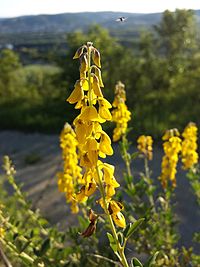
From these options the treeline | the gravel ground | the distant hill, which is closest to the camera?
the gravel ground

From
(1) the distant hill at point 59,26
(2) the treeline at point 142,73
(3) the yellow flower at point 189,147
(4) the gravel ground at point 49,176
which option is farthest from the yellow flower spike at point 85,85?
(2) the treeline at point 142,73

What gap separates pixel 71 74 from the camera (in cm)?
1133

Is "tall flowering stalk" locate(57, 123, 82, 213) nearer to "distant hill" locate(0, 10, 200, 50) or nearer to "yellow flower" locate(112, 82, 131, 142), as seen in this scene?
"yellow flower" locate(112, 82, 131, 142)

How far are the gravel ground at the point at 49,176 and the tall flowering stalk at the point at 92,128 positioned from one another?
2.34m

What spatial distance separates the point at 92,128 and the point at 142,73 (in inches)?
392

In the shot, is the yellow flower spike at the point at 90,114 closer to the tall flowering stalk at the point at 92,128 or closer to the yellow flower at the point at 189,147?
the tall flowering stalk at the point at 92,128

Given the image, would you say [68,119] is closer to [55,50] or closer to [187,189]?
[55,50]

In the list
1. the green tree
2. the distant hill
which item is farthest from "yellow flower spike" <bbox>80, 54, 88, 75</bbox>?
the green tree

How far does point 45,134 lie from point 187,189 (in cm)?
470

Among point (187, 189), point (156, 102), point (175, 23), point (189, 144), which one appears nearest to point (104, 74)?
point (156, 102)

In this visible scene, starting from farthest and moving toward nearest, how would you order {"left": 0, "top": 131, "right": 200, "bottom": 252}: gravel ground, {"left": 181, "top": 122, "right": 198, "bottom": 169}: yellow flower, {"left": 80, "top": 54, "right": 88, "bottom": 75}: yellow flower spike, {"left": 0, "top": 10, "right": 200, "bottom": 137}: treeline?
{"left": 0, "top": 10, "right": 200, "bottom": 137}: treeline < {"left": 0, "top": 131, "right": 200, "bottom": 252}: gravel ground < {"left": 181, "top": 122, "right": 198, "bottom": 169}: yellow flower < {"left": 80, "top": 54, "right": 88, "bottom": 75}: yellow flower spike

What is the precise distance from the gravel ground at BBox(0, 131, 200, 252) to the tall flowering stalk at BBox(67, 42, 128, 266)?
7.67ft

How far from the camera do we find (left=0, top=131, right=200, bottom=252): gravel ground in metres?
4.91

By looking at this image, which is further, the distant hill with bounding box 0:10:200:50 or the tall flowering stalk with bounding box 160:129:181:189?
the distant hill with bounding box 0:10:200:50
